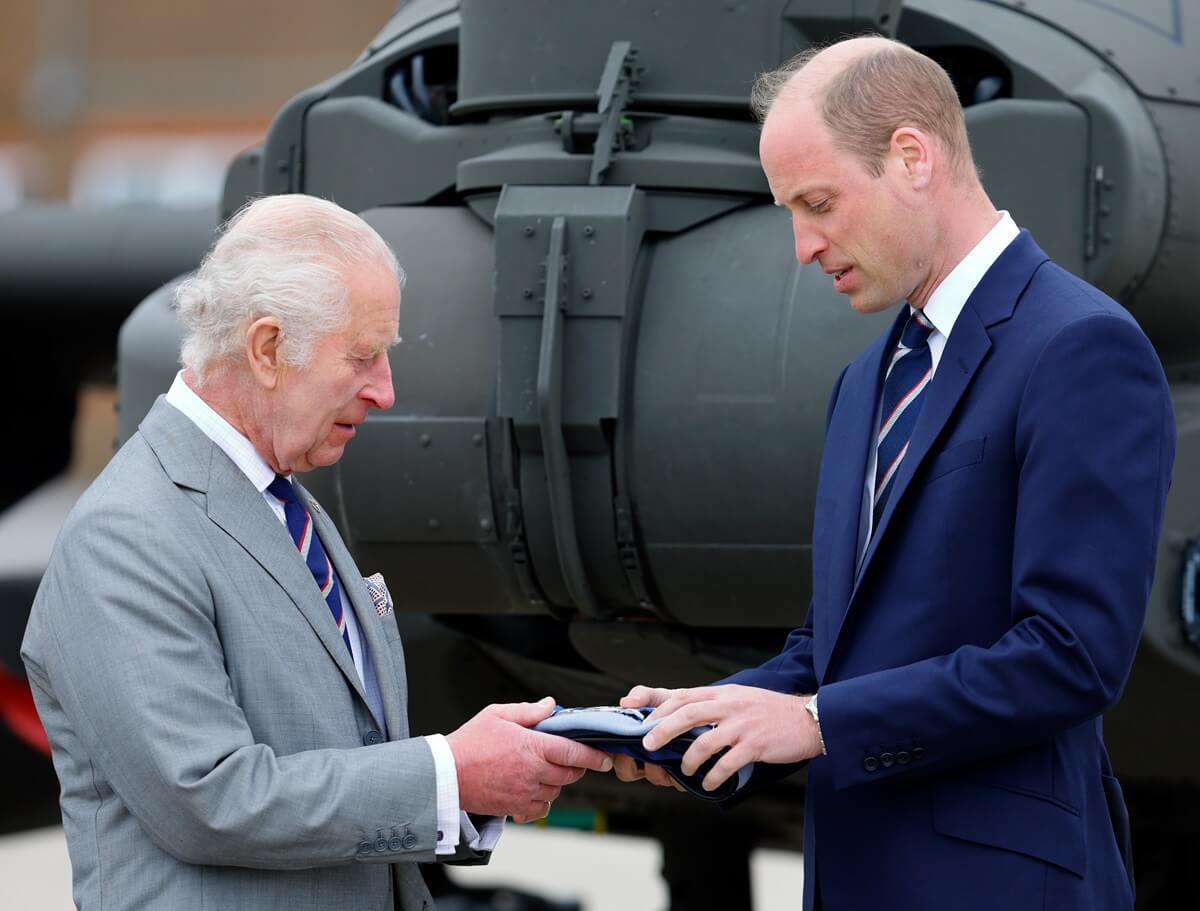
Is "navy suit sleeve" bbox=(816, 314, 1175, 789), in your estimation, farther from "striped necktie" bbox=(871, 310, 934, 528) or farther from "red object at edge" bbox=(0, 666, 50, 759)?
"red object at edge" bbox=(0, 666, 50, 759)

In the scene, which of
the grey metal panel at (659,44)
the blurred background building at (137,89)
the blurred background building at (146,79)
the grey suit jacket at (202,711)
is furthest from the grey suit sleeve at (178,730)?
the blurred background building at (146,79)

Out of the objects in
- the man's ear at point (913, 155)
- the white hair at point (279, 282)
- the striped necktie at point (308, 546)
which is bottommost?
the striped necktie at point (308, 546)

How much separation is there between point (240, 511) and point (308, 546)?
0.51ft

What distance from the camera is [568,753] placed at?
8.47 feet

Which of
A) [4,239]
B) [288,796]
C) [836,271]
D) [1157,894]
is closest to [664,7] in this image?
[836,271]

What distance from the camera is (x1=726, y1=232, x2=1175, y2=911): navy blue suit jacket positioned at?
2.29 meters

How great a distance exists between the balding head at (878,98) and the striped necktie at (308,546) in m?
0.82

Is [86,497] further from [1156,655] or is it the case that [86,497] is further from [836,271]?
[1156,655]

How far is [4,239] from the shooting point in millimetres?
7570

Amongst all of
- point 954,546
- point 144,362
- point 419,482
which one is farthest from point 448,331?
point 954,546

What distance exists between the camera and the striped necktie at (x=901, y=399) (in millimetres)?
2557

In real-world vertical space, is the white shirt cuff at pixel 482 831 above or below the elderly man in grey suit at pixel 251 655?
below

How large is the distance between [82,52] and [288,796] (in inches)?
1005

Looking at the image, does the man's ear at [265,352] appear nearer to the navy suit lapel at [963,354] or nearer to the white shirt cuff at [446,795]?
the white shirt cuff at [446,795]
